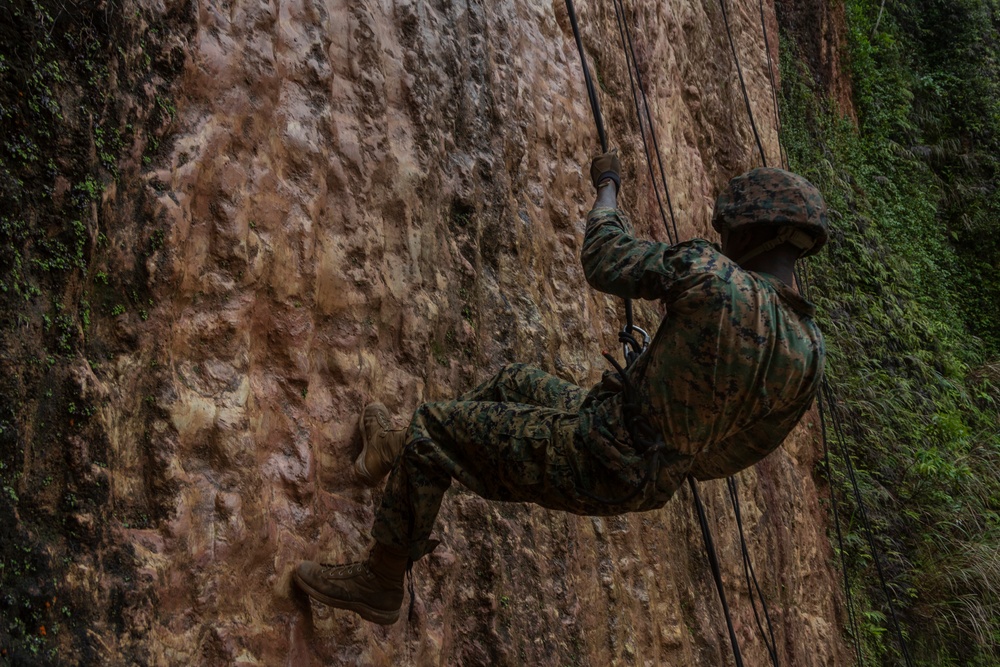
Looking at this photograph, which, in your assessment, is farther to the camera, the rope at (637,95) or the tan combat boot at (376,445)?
the rope at (637,95)

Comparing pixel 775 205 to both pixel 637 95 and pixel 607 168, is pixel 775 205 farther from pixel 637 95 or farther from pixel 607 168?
pixel 637 95

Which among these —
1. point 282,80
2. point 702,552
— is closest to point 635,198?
point 702,552

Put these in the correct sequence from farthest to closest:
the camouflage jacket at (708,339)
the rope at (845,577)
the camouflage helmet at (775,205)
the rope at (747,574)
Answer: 1. the rope at (845,577)
2. the rope at (747,574)
3. the camouflage helmet at (775,205)
4. the camouflage jacket at (708,339)

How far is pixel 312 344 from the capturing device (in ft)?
13.5

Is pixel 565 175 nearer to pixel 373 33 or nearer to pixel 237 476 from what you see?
pixel 373 33

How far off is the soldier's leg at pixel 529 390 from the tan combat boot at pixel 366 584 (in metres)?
0.69

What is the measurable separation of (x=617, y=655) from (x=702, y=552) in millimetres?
1669

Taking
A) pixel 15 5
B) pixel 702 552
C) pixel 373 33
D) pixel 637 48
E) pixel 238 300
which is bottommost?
pixel 702 552

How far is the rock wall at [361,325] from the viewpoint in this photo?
11.4 feet

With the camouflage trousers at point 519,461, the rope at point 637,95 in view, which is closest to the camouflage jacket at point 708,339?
the camouflage trousers at point 519,461

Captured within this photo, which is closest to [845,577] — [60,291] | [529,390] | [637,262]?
[529,390]

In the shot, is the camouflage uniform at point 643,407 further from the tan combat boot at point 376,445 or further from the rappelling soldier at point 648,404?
the tan combat boot at point 376,445

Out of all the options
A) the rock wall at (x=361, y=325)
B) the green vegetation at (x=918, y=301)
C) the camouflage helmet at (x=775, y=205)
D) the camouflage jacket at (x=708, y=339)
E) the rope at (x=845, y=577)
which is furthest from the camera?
the green vegetation at (x=918, y=301)

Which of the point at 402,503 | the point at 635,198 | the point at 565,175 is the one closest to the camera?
the point at 402,503
